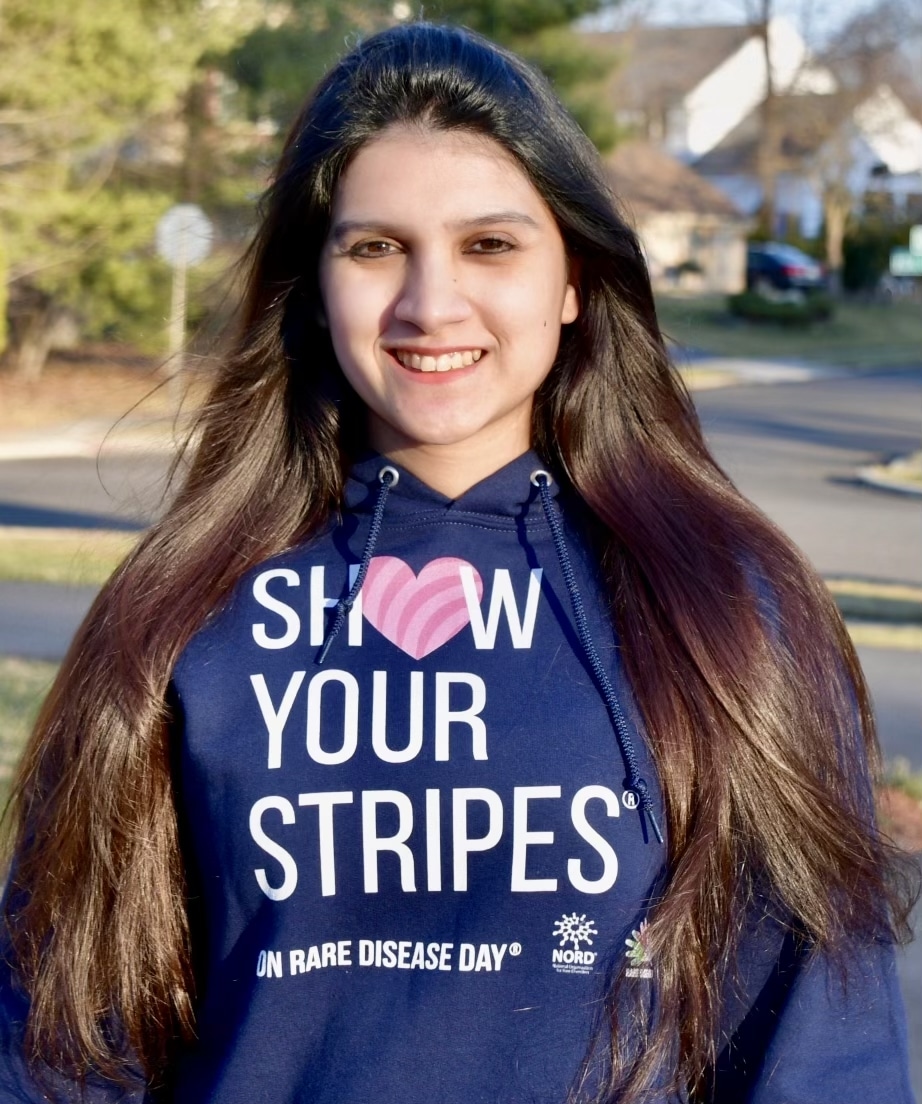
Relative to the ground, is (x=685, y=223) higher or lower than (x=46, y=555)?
lower

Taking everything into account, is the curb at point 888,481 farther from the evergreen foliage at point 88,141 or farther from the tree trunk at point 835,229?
the tree trunk at point 835,229

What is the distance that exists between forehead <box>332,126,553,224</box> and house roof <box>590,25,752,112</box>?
181ft

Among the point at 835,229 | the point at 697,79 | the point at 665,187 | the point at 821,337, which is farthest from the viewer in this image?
the point at 697,79

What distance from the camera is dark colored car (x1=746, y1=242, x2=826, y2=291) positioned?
41.8 metres

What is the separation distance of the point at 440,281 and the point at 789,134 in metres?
55.4

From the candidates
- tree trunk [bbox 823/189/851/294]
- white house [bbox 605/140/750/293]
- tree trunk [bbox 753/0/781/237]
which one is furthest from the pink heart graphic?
white house [bbox 605/140/750/293]

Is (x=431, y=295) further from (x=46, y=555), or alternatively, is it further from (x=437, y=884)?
(x=46, y=555)

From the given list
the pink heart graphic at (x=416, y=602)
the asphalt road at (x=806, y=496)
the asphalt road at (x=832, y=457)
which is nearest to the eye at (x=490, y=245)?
the pink heart graphic at (x=416, y=602)

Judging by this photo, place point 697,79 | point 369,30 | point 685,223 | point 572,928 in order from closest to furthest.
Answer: point 572,928, point 369,30, point 685,223, point 697,79

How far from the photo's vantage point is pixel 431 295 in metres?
1.71

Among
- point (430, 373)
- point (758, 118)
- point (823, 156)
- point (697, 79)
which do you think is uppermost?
point (697, 79)

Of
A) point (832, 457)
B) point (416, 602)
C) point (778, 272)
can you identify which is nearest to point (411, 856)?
point (416, 602)

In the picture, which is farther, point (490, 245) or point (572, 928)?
point (490, 245)

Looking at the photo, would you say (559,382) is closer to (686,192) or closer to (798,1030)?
(798,1030)
